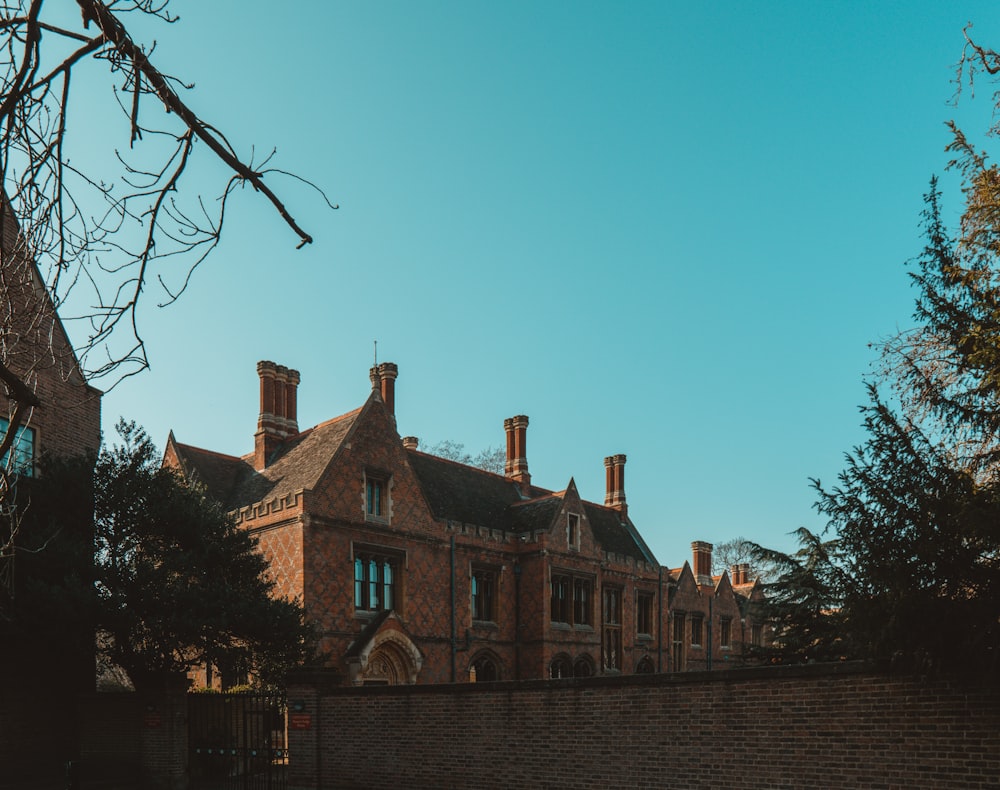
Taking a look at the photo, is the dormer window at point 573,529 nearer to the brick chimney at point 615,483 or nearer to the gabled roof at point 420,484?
the gabled roof at point 420,484

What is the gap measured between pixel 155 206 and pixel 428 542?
2369 centimetres

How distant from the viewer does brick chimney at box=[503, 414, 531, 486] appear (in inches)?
1363

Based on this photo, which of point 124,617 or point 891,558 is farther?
point 124,617

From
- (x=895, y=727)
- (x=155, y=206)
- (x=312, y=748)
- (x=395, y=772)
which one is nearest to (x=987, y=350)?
(x=895, y=727)

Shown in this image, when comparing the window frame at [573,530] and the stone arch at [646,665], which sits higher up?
the window frame at [573,530]

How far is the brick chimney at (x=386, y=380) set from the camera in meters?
28.5

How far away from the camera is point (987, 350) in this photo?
858 centimetres

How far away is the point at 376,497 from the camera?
24.7m

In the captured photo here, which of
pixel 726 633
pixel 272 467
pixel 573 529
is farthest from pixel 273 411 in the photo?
pixel 726 633

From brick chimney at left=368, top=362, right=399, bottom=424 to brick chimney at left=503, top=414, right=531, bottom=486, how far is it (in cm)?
727

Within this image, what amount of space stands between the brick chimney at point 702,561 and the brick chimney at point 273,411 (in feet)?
82.5

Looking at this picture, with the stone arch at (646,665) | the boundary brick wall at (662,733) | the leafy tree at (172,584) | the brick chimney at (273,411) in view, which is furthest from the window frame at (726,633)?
the boundary brick wall at (662,733)

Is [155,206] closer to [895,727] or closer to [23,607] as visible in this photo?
[895,727]

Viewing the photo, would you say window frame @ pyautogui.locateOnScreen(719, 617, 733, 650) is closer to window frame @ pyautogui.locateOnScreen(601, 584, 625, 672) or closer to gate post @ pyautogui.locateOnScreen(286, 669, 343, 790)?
window frame @ pyautogui.locateOnScreen(601, 584, 625, 672)
